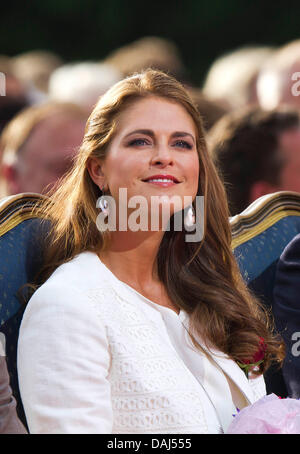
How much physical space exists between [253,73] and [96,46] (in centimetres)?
256

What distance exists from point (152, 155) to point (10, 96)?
2.48m

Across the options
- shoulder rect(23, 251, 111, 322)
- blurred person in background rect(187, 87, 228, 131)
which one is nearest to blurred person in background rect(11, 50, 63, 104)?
blurred person in background rect(187, 87, 228, 131)

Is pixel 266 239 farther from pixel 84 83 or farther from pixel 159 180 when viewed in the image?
pixel 84 83

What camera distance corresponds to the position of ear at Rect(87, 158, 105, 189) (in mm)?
2287

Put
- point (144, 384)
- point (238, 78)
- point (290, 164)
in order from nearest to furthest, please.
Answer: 1. point (144, 384)
2. point (290, 164)
3. point (238, 78)

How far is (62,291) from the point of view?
2.01 metres

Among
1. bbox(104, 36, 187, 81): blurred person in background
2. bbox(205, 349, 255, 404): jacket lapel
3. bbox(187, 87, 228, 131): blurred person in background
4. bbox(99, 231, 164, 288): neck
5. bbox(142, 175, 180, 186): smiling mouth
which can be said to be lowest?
bbox(205, 349, 255, 404): jacket lapel

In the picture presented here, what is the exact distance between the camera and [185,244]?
2.47 metres

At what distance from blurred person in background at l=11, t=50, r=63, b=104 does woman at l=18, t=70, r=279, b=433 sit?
8.76 feet

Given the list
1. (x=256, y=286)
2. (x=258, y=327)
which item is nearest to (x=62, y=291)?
(x=258, y=327)

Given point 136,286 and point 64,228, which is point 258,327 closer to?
point 136,286

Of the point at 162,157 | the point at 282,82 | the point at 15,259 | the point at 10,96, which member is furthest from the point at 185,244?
the point at 282,82

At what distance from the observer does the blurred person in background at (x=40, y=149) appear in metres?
3.64

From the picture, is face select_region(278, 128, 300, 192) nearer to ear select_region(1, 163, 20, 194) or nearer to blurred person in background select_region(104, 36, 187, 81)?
ear select_region(1, 163, 20, 194)
